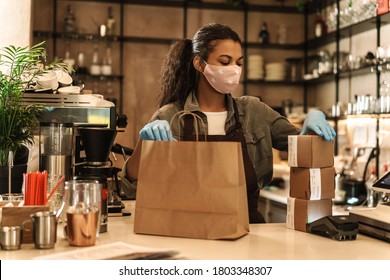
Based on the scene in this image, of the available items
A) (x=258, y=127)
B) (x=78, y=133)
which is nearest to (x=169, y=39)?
(x=258, y=127)

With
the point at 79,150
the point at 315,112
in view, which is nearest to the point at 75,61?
the point at 79,150

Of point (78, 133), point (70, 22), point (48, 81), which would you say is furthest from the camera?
point (70, 22)

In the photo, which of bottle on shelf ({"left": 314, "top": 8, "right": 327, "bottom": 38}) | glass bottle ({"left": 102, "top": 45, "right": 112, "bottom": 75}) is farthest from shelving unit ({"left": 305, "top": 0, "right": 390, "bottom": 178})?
glass bottle ({"left": 102, "top": 45, "right": 112, "bottom": 75})

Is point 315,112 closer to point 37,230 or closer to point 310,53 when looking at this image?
point 37,230

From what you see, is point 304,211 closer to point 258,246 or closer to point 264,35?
point 258,246

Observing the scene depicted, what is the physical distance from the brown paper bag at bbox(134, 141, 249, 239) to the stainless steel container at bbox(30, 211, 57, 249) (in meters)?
0.28

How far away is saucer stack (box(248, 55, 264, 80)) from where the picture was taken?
6473 mm

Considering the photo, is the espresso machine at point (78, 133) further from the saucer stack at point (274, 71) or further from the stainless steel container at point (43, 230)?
the saucer stack at point (274, 71)

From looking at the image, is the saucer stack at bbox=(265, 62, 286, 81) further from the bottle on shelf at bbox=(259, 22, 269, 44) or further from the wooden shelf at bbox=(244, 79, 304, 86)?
the bottle on shelf at bbox=(259, 22, 269, 44)

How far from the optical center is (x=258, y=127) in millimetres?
2432

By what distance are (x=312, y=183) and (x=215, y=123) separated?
0.67 metres

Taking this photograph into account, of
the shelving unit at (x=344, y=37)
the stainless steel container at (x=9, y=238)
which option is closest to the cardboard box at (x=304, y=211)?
the stainless steel container at (x=9, y=238)

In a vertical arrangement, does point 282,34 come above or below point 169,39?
above
